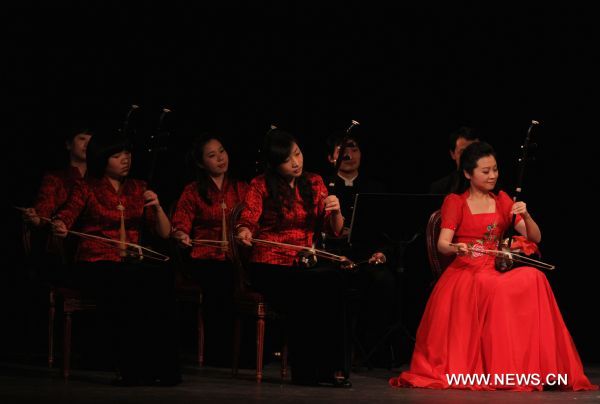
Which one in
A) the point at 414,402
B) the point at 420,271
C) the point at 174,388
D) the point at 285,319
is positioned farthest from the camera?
the point at 420,271

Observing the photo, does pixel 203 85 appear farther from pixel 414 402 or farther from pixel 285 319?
pixel 414 402

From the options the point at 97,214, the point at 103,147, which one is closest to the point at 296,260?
the point at 97,214

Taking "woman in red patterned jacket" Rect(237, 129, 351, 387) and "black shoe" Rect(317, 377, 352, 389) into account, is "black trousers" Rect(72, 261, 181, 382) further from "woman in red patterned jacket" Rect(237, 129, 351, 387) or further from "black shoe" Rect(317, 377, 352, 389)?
"black shoe" Rect(317, 377, 352, 389)

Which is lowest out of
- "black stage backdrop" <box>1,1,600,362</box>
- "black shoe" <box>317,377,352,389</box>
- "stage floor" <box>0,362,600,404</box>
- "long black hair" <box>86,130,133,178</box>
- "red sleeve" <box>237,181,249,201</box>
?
"stage floor" <box>0,362,600,404</box>

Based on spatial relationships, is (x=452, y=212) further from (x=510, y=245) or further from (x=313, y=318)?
(x=313, y=318)

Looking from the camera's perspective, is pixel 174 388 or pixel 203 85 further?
pixel 203 85

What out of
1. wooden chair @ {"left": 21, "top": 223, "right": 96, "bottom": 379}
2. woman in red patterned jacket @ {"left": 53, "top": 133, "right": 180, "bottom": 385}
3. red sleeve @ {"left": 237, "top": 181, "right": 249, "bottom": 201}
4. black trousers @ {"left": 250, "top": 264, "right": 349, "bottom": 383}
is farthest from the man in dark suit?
wooden chair @ {"left": 21, "top": 223, "right": 96, "bottom": 379}

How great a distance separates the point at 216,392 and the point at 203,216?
61.9 inches

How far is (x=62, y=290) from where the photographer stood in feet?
18.0

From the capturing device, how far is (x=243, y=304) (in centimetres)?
541

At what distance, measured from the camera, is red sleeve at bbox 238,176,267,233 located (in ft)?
17.5

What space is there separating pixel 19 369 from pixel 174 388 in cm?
106

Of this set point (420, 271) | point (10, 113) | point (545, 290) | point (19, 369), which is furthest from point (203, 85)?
point (545, 290)

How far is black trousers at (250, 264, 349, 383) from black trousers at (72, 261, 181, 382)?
0.54 m
